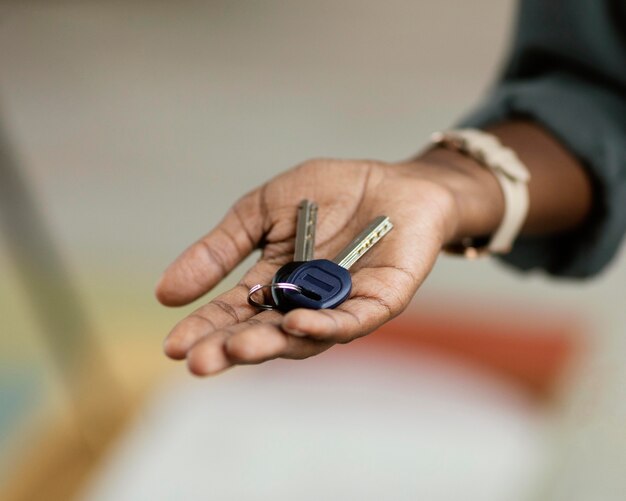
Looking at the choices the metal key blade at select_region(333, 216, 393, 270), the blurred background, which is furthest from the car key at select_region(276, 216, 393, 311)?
the blurred background

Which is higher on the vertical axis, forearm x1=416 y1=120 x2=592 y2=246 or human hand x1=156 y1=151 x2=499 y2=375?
human hand x1=156 y1=151 x2=499 y2=375

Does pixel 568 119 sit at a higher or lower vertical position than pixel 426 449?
higher

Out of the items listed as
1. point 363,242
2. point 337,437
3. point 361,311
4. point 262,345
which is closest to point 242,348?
point 262,345

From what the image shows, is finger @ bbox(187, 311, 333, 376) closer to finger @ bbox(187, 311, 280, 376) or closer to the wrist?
finger @ bbox(187, 311, 280, 376)

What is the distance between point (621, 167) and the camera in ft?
3.86

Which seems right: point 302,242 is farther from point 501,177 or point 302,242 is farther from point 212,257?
point 501,177

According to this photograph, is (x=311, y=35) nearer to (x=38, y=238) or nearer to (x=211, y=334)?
(x=38, y=238)

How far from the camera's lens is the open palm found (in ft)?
2.23

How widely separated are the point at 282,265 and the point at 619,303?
154 centimetres

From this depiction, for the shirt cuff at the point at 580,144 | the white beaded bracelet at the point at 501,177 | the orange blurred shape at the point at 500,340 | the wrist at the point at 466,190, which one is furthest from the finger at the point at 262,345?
the orange blurred shape at the point at 500,340

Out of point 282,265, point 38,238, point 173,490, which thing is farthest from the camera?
point 38,238

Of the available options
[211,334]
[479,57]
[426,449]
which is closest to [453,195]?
[211,334]

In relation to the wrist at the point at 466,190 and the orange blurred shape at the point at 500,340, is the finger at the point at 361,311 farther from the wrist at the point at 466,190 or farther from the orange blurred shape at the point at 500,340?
the orange blurred shape at the point at 500,340

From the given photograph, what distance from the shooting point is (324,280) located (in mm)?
808
